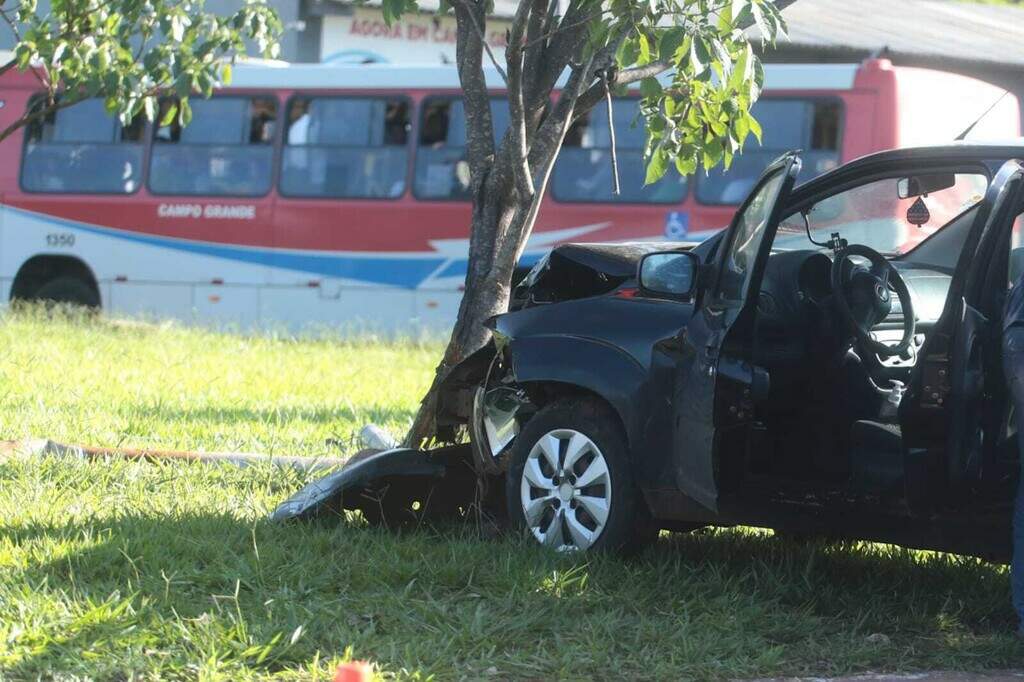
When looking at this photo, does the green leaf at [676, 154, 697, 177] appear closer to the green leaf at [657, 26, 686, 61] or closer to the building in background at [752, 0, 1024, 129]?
the green leaf at [657, 26, 686, 61]

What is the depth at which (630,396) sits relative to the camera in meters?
5.91

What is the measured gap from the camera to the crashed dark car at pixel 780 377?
491 cm

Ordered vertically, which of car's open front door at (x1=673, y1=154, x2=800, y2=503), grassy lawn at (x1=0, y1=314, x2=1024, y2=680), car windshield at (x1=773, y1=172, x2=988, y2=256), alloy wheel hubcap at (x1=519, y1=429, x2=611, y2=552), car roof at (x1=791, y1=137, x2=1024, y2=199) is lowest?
grassy lawn at (x1=0, y1=314, x2=1024, y2=680)

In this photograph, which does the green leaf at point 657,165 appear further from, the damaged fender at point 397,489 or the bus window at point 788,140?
the bus window at point 788,140

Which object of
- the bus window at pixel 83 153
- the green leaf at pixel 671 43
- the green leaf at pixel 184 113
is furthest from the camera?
the bus window at pixel 83 153

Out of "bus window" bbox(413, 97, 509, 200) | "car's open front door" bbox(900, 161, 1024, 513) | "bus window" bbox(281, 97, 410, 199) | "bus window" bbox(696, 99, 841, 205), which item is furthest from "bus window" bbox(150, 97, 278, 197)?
"car's open front door" bbox(900, 161, 1024, 513)

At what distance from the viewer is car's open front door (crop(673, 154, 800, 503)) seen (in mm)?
5320

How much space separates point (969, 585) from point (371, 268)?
39.5 ft

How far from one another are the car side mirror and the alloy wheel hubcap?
0.65m

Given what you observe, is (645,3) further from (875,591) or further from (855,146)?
(855,146)

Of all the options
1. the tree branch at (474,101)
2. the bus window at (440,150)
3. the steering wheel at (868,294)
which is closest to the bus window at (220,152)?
the bus window at (440,150)

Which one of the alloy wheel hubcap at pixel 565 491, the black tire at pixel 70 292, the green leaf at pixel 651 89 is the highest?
the green leaf at pixel 651 89

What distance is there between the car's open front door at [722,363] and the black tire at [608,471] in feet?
1.11

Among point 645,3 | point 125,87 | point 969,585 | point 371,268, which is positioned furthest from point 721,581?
point 371,268
